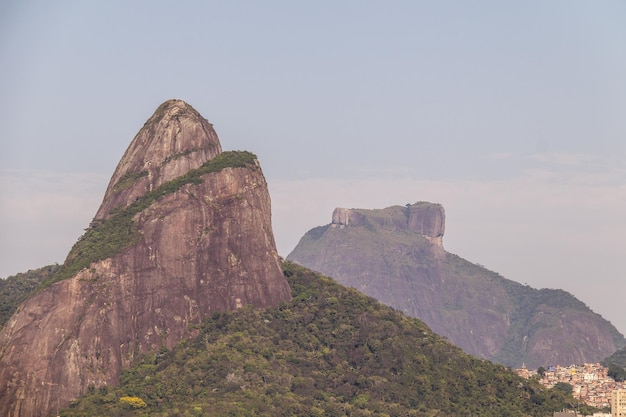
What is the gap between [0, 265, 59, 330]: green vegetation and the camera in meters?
160

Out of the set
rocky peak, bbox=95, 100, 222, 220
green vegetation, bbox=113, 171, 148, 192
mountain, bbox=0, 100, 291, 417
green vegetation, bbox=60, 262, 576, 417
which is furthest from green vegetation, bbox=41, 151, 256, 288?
green vegetation, bbox=60, 262, 576, 417

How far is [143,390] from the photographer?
130 meters

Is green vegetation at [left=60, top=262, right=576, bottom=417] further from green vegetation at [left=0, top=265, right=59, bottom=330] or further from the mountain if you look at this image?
green vegetation at [left=0, top=265, right=59, bottom=330]

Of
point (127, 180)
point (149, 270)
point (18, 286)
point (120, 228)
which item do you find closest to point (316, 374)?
point (149, 270)

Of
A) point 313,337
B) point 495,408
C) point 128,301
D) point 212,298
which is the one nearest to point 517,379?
point 495,408

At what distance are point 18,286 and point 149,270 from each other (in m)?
41.0

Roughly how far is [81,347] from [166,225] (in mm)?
18245

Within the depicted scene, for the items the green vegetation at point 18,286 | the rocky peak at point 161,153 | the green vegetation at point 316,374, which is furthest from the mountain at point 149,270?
Result: the green vegetation at point 18,286

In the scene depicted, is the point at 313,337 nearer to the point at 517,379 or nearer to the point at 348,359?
the point at 348,359

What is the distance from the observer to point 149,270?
14362 centimetres

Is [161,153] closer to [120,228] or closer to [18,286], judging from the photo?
[120,228]

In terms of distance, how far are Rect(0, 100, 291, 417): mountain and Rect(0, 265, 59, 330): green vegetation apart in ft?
47.3

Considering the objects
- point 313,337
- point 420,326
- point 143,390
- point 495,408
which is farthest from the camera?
point 420,326

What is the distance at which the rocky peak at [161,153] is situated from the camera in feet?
511
